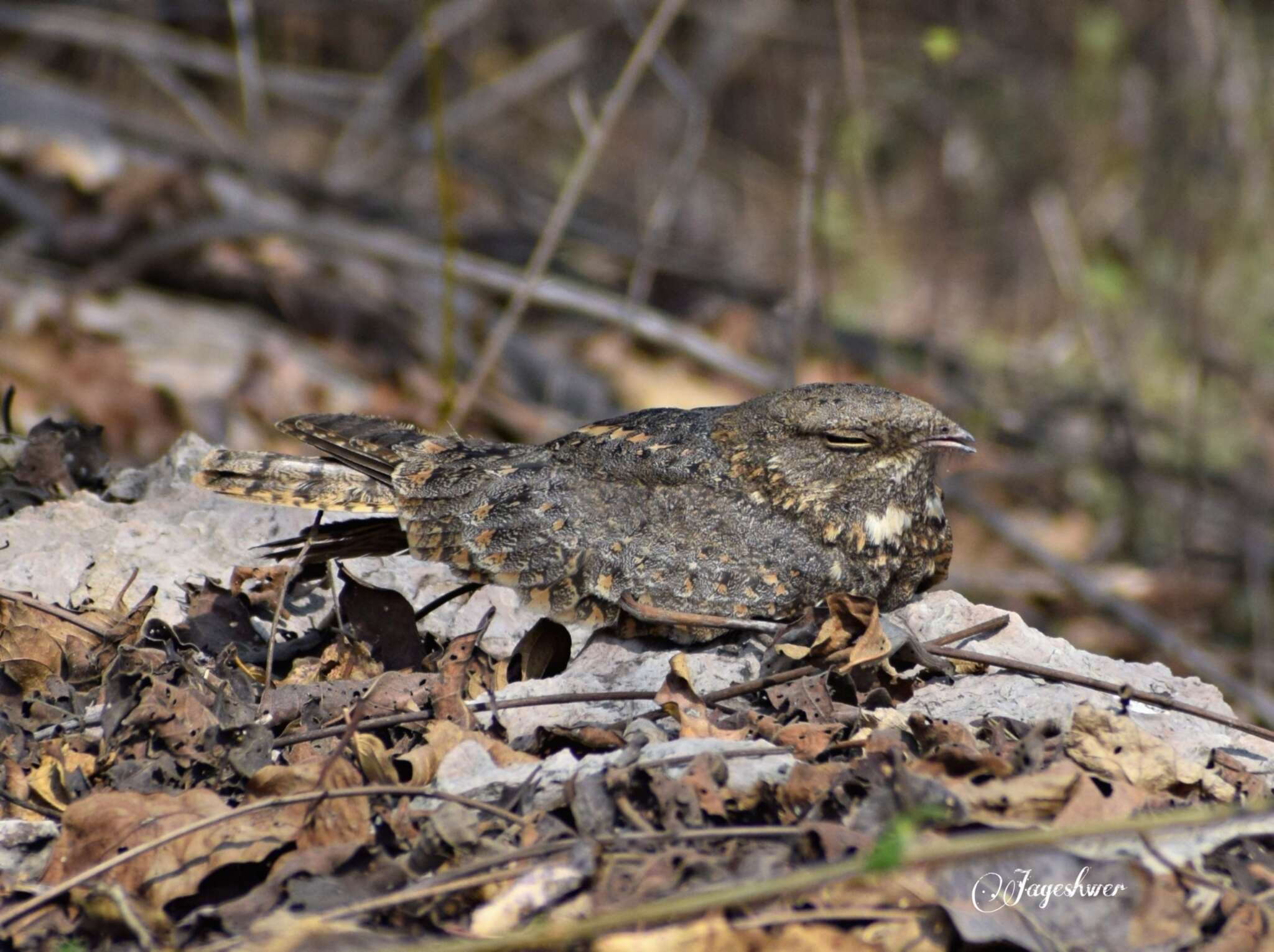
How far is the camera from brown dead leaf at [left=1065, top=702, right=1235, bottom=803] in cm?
262

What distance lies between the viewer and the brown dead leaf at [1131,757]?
103 inches

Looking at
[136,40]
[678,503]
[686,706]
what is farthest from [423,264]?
[686,706]

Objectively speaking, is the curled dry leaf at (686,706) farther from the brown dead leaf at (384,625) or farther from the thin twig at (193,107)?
the thin twig at (193,107)

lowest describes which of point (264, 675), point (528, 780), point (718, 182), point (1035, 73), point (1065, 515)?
point (1065, 515)

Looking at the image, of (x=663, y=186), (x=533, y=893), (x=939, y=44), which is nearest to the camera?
(x=533, y=893)

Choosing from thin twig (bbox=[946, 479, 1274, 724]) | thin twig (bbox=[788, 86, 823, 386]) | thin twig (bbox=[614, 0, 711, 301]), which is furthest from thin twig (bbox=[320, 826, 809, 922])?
thin twig (bbox=[946, 479, 1274, 724])

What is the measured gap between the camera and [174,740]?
2.65m

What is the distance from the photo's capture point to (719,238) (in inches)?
429

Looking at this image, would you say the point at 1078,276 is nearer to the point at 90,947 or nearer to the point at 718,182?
the point at 718,182

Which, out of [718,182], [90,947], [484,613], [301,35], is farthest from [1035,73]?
[90,947]

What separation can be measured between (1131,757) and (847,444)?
990 millimetres

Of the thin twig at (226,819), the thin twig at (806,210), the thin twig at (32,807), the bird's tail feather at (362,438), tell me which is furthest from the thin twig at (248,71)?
the thin twig at (226,819)

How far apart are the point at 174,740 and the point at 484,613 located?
0.99 metres

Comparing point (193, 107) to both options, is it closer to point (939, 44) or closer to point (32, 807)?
point (939, 44)
